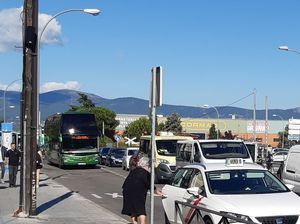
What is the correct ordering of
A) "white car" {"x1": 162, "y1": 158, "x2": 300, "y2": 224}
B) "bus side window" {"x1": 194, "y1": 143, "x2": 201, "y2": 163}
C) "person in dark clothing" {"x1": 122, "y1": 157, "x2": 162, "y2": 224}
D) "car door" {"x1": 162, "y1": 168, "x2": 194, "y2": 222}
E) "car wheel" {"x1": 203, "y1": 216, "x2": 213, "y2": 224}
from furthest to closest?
"bus side window" {"x1": 194, "y1": 143, "x2": 201, "y2": 163}, "car door" {"x1": 162, "y1": 168, "x2": 194, "y2": 222}, "person in dark clothing" {"x1": 122, "y1": 157, "x2": 162, "y2": 224}, "car wheel" {"x1": 203, "y1": 216, "x2": 213, "y2": 224}, "white car" {"x1": 162, "y1": 158, "x2": 300, "y2": 224}

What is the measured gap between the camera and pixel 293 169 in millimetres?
16375

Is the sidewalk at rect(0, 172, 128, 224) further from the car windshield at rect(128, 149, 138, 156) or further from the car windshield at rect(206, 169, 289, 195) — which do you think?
the car windshield at rect(128, 149, 138, 156)

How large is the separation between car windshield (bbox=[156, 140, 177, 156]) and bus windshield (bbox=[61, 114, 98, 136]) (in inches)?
517

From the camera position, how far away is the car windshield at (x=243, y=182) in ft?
33.3

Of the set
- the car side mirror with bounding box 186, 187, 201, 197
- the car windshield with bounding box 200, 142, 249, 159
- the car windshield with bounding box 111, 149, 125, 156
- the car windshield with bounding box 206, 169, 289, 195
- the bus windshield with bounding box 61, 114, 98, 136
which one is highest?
the bus windshield with bounding box 61, 114, 98, 136

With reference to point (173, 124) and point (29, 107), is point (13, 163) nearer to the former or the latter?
point (29, 107)

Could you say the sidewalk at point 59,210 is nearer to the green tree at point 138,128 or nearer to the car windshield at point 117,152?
the car windshield at point 117,152

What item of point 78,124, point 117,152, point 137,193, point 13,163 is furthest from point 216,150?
point 117,152

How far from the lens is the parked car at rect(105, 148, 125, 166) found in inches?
1839

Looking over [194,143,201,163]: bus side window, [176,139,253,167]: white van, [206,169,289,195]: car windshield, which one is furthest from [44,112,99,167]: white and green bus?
[206,169,289,195]: car windshield

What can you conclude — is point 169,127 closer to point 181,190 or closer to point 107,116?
point 107,116

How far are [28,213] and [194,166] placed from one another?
15.3ft

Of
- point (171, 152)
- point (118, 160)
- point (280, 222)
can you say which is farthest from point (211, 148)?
point (118, 160)

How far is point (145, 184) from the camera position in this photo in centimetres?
1064
